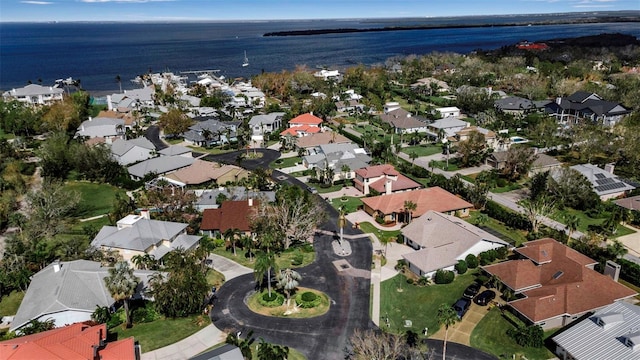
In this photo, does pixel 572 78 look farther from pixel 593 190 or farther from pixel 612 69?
pixel 593 190

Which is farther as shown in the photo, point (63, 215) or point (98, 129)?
point (98, 129)

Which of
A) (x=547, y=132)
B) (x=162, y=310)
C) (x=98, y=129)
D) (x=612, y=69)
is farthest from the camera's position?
(x=612, y=69)

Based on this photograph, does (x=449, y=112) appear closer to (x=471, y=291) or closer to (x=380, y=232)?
(x=380, y=232)

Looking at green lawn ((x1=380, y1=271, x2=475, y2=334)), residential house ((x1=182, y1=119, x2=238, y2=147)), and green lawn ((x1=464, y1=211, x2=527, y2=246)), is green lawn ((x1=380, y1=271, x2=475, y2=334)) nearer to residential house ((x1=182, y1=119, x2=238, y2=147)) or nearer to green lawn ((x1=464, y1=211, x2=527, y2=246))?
green lawn ((x1=464, y1=211, x2=527, y2=246))

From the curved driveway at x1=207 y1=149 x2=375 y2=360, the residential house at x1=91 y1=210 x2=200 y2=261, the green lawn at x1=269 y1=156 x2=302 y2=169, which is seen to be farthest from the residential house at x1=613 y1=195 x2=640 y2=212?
the residential house at x1=91 y1=210 x2=200 y2=261

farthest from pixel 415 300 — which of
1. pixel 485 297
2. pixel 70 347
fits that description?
pixel 70 347

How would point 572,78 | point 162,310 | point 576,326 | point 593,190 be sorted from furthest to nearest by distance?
point 572,78 < point 593,190 < point 162,310 < point 576,326

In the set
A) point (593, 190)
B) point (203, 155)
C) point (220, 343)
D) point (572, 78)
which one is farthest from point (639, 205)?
point (572, 78)
